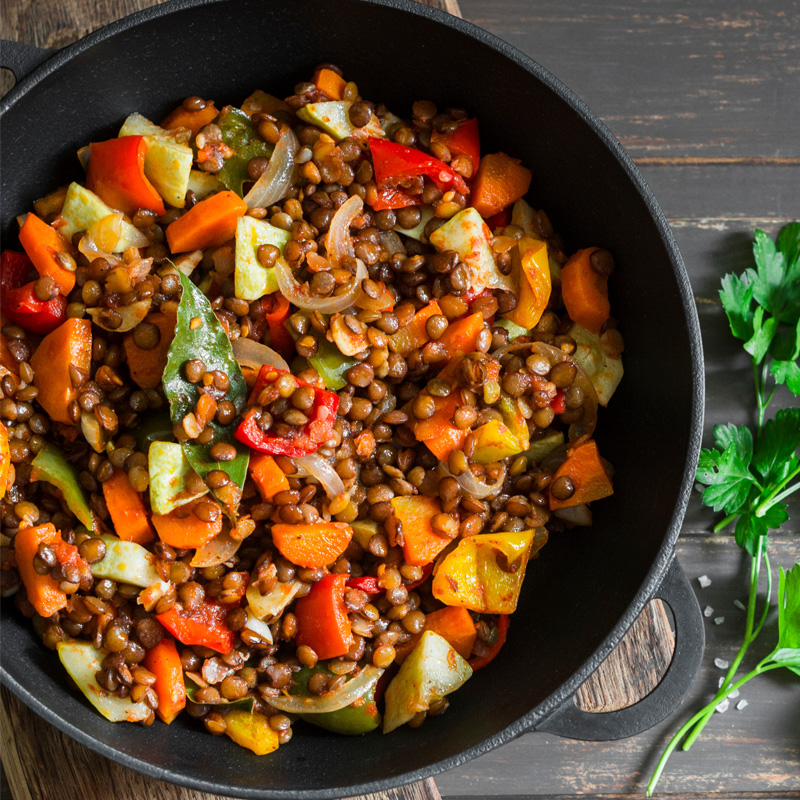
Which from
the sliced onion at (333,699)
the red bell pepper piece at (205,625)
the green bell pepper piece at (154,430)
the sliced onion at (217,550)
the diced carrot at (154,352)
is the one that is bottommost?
the sliced onion at (333,699)

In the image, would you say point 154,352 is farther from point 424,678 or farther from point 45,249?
point 424,678

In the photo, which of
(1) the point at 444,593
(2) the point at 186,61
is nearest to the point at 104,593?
(1) the point at 444,593

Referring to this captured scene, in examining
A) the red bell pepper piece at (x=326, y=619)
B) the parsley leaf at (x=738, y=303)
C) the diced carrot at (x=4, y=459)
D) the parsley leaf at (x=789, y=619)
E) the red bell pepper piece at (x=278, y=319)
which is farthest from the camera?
the parsley leaf at (x=738, y=303)

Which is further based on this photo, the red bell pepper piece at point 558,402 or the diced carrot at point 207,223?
the red bell pepper piece at point 558,402

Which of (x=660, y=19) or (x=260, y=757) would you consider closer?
(x=260, y=757)

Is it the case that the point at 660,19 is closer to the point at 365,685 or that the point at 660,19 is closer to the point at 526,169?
the point at 526,169

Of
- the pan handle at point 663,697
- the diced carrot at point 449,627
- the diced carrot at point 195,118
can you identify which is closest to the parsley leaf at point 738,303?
the pan handle at point 663,697

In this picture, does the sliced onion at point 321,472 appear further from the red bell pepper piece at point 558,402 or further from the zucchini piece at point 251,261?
the red bell pepper piece at point 558,402

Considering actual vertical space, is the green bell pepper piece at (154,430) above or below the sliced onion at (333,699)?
above
